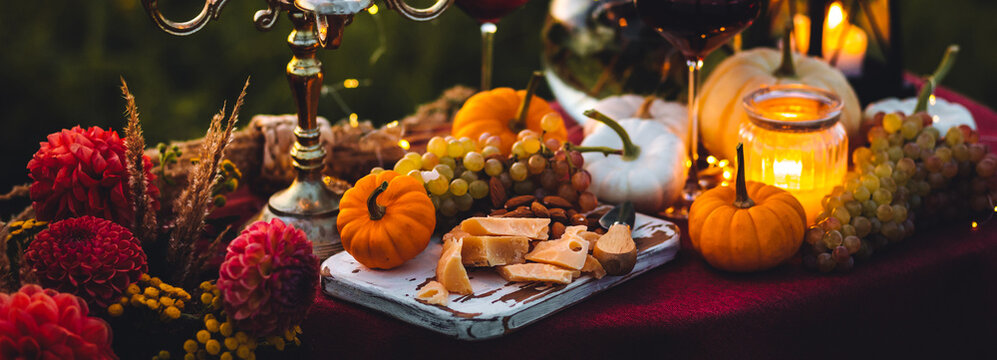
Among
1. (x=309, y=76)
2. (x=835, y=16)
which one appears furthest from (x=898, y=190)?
(x=309, y=76)

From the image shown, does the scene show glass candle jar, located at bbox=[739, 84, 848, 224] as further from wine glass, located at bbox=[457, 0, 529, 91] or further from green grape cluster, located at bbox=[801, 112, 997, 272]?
wine glass, located at bbox=[457, 0, 529, 91]

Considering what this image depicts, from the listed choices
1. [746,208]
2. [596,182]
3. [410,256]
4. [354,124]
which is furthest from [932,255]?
[354,124]

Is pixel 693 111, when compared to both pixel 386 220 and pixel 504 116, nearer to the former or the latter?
pixel 504 116

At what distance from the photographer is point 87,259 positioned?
84 cm

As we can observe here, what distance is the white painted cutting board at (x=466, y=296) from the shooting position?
2.99 ft

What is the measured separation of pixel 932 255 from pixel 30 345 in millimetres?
1005

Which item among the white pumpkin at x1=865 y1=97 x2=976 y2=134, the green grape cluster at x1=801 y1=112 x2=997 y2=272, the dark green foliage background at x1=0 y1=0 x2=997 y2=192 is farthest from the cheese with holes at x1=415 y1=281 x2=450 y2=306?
the dark green foliage background at x1=0 y1=0 x2=997 y2=192

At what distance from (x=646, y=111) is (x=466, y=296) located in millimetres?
556

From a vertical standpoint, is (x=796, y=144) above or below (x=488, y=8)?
below

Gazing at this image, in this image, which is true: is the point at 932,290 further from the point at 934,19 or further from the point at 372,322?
the point at 934,19

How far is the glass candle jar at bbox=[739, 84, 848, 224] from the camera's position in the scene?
117cm

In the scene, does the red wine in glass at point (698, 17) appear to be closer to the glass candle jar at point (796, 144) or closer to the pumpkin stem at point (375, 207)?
the glass candle jar at point (796, 144)

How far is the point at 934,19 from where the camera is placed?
3400 mm

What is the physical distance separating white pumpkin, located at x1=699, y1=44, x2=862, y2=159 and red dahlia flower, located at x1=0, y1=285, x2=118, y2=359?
0.95m
